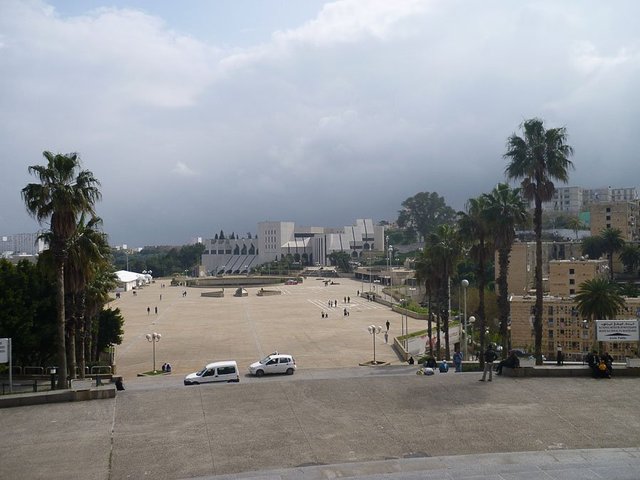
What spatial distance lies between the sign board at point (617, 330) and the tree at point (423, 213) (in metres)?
177

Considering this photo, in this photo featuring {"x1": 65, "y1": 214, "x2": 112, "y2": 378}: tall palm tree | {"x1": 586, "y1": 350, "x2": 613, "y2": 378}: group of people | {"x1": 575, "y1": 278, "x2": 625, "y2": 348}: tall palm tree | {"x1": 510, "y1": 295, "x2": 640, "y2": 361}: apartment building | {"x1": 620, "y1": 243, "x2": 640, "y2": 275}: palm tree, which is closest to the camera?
{"x1": 586, "y1": 350, "x2": 613, "y2": 378}: group of people

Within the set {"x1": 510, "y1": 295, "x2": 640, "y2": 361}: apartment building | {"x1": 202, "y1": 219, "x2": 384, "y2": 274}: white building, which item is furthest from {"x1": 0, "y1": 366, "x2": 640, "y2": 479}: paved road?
{"x1": 202, "y1": 219, "x2": 384, "y2": 274}: white building

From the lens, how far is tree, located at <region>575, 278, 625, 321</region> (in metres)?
33.0

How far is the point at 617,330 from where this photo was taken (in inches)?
714

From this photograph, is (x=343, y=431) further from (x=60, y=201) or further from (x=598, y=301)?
(x=598, y=301)

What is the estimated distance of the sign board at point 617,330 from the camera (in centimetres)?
1806

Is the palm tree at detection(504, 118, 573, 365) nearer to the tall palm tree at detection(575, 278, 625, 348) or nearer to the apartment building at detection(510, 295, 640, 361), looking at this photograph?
the tall palm tree at detection(575, 278, 625, 348)

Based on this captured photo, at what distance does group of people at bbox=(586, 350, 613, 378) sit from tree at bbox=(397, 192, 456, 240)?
178 metres

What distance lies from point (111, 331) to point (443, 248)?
65.7ft

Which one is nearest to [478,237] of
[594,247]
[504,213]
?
[504,213]

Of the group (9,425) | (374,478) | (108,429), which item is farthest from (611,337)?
(9,425)

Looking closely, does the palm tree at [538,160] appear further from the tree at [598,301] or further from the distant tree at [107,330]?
the distant tree at [107,330]

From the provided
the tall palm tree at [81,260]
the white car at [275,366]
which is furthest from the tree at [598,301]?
the tall palm tree at [81,260]

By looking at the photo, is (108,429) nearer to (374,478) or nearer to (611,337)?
(374,478)
